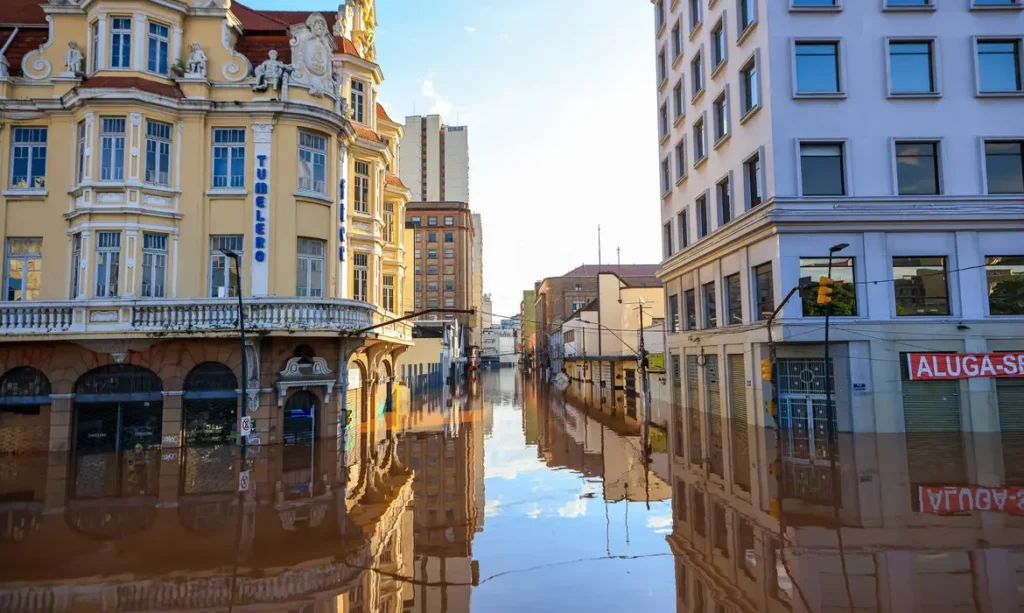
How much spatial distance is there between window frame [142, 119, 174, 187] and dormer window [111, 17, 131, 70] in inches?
95.2

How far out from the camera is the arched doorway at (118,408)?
22.7m

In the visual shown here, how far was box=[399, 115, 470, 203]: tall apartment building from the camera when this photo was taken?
12131 centimetres

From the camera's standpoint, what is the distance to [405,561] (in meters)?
10.9

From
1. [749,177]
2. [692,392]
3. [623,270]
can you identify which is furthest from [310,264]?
[623,270]

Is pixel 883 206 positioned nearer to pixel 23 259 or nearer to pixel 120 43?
pixel 120 43

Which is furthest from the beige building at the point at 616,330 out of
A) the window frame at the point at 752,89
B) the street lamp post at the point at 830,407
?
the street lamp post at the point at 830,407

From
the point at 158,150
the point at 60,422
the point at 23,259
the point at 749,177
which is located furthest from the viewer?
the point at 749,177

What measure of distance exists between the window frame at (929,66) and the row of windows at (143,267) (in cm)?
2404

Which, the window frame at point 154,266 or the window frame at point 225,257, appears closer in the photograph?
the window frame at point 154,266

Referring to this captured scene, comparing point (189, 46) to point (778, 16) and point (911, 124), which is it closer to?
point (778, 16)

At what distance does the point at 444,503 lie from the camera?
15.2 metres

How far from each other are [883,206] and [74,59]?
31.6 metres

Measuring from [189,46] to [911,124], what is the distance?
94.6 ft

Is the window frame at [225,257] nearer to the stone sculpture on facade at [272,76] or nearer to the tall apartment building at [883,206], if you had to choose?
the stone sculpture on facade at [272,76]
